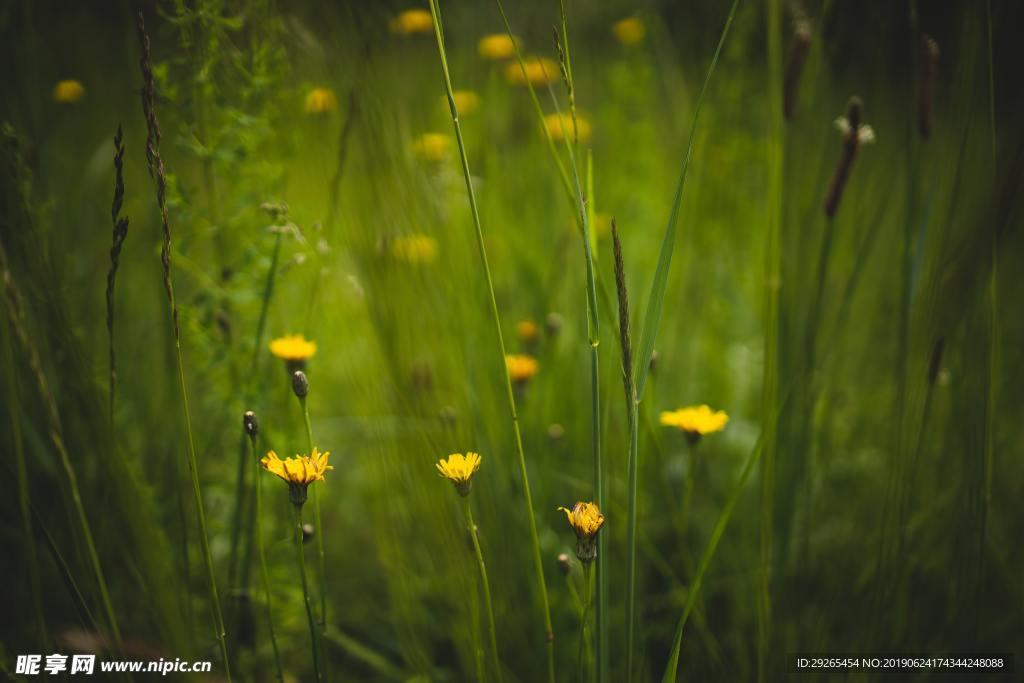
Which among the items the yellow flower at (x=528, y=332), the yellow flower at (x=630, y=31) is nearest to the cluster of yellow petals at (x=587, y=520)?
the yellow flower at (x=528, y=332)

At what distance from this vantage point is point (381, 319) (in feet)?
2.35

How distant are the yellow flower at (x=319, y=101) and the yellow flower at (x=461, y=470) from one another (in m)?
0.59

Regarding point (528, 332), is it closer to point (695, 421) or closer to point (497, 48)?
point (695, 421)

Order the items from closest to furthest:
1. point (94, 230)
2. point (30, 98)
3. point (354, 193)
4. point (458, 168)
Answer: point (354, 193), point (30, 98), point (458, 168), point (94, 230)

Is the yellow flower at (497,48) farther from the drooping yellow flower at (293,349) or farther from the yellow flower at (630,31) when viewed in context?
the drooping yellow flower at (293,349)

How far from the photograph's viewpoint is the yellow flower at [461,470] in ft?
1.64

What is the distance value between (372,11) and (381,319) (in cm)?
40

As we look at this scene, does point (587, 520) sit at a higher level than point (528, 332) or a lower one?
lower

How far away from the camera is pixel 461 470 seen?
0.51m

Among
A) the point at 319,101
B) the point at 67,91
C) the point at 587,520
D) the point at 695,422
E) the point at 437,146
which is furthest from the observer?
the point at 437,146

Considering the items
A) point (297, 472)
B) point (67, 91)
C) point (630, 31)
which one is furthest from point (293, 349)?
point (630, 31)

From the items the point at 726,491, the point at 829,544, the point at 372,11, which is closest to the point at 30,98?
the point at 372,11

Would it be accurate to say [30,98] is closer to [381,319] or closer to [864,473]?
[381,319]

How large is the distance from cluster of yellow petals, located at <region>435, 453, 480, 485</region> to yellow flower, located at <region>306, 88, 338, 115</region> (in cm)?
59
